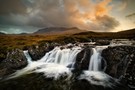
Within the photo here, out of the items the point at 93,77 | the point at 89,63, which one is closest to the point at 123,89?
the point at 93,77

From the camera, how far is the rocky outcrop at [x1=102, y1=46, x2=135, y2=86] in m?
12.8

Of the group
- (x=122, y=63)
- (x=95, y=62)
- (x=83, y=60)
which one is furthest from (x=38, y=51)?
(x=122, y=63)

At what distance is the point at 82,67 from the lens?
58.5 ft

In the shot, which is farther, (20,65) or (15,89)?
(20,65)

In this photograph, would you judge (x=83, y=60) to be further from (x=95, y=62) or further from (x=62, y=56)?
(x=62, y=56)

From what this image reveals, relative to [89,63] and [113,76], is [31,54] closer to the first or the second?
[89,63]

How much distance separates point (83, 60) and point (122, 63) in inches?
224

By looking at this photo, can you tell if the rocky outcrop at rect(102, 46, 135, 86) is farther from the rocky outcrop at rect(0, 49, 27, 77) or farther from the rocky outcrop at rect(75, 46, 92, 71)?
the rocky outcrop at rect(0, 49, 27, 77)

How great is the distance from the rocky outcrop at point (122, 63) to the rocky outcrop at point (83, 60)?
2.54m

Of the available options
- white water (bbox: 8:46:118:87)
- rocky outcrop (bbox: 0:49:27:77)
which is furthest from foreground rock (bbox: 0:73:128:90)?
rocky outcrop (bbox: 0:49:27:77)

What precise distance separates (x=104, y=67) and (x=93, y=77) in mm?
2503

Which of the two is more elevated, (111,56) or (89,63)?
(111,56)

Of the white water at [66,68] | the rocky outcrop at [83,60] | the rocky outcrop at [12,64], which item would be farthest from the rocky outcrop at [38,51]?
the rocky outcrop at [83,60]

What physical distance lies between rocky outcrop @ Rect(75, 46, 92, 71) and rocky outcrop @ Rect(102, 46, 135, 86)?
2544 millimetres
